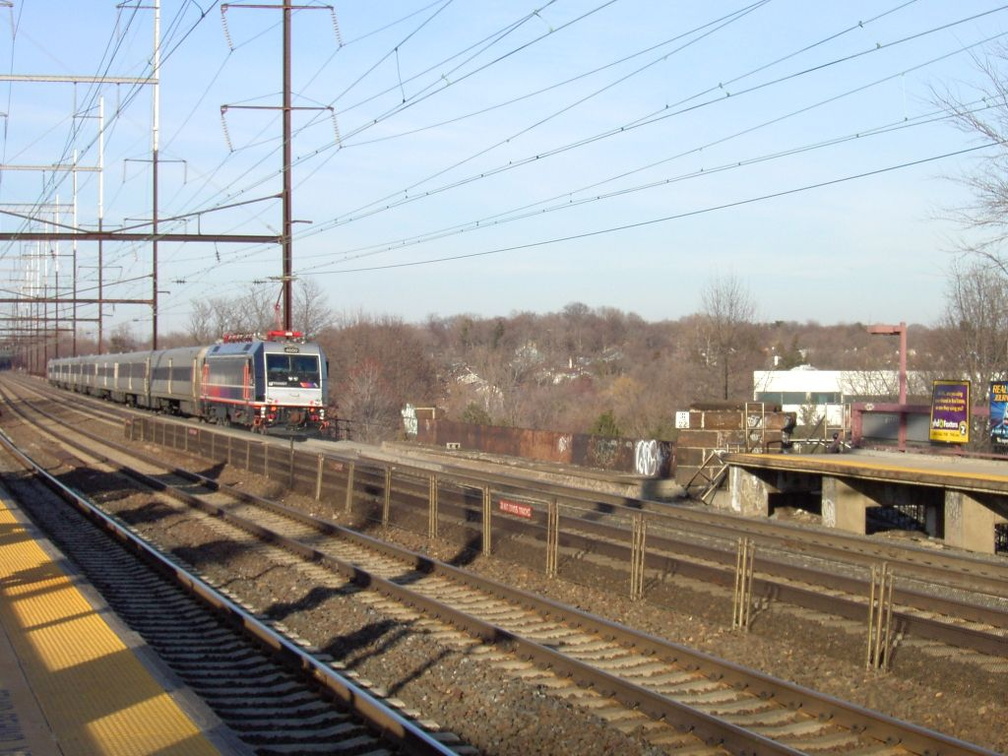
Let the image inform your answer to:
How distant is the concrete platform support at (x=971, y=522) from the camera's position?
16.2 metres

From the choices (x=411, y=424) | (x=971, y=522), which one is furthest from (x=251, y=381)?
(x=971, y=522)

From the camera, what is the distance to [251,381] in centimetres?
3397

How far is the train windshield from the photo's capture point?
33.9 metres

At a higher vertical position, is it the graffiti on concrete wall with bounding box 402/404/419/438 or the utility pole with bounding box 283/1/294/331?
the utility pole with bounding box 283/1/294/331

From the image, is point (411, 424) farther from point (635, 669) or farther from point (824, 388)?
point (824, 388)

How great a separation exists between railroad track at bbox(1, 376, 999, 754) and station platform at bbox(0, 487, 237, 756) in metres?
3.24

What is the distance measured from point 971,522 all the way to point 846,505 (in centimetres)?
279

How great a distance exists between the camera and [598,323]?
454 ft

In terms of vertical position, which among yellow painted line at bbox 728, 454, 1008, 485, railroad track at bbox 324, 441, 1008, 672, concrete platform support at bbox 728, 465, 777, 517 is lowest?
concrete platform support at bbox 728, 465, 777, 517

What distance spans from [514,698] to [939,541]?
39.1ft

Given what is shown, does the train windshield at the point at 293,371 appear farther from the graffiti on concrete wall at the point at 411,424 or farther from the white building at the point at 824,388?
the white building at the point at 824,388

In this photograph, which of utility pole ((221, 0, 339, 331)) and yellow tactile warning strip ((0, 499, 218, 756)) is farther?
utility pole ((221, 0, 339, 331))

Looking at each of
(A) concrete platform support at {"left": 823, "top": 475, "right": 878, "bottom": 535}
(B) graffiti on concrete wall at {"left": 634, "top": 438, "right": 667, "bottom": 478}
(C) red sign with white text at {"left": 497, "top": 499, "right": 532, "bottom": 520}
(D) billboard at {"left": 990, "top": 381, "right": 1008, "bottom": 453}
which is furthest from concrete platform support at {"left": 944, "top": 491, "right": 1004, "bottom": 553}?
(B) graffiti on concrete wall at {"left": 634, "top": 438, "right": 667, "bottom": 478}

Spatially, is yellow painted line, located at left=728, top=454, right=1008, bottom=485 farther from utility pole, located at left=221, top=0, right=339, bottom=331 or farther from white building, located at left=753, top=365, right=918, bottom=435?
white building, located at left=753, top=365, right=918, bottom=435
